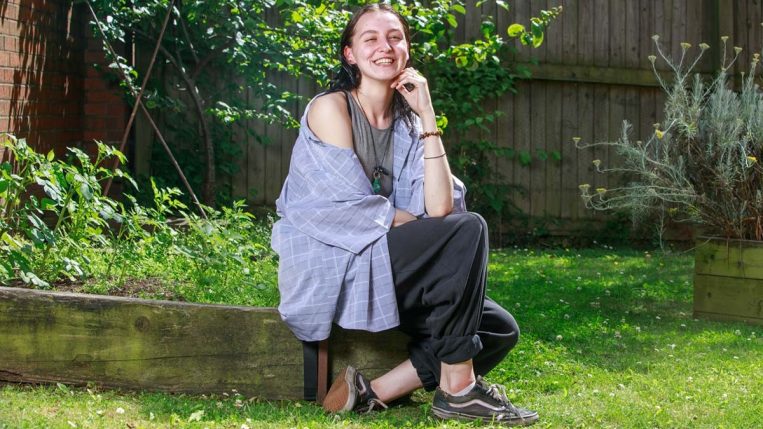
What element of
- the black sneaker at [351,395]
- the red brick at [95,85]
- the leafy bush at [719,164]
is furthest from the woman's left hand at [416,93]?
the red brick at [95,85]

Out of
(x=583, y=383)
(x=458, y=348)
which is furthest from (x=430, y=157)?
(x=583, y=383)

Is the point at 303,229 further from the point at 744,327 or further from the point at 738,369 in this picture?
the point at 744,327

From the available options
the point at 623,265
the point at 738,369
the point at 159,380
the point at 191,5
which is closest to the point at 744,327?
the point at 738,369

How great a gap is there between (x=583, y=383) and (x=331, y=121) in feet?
4.61

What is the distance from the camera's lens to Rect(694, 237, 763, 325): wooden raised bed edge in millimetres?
5168

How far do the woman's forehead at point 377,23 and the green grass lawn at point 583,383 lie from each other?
4.35 ft

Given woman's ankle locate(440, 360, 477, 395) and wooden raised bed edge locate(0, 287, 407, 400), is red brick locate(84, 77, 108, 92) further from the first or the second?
woman's ankle locate(440, 360, 477, 395)

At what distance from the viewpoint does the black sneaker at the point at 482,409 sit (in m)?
3.39

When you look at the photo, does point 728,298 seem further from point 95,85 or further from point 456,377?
point 95,85

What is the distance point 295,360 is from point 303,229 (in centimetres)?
48

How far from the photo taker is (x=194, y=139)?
7422 millimetres

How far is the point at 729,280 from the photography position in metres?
5.24

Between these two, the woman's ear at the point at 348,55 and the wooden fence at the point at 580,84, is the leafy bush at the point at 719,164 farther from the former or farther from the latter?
the wooden fence at the point at 580,84

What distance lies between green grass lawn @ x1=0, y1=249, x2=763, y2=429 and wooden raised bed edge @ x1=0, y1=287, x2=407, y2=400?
0.22 feet
